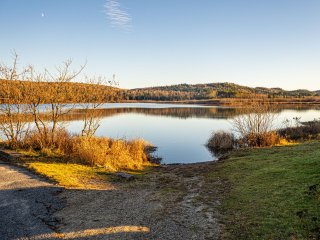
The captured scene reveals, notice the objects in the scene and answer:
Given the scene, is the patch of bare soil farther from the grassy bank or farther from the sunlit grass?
the grassy bank

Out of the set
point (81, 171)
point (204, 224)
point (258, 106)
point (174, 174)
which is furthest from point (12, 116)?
point (258, 106)

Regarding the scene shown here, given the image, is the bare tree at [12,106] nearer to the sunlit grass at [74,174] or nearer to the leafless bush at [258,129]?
the sunlit grass at [74,174]

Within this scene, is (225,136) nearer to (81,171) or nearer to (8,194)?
(81,171)

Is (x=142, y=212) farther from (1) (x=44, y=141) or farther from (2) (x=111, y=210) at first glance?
(1) (x=44, y=141)

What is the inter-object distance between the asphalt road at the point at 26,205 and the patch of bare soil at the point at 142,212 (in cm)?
41

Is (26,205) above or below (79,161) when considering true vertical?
below

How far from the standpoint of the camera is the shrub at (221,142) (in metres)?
27.1

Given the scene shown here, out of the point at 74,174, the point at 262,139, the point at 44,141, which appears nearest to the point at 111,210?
the point at 74,174

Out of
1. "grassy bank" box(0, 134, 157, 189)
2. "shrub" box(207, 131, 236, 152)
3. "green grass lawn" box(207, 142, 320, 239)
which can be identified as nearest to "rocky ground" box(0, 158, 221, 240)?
"green grass lawn" box(207, 142, 320, 239)

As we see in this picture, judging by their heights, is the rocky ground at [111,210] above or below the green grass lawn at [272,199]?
below

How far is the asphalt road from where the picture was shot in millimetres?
7492

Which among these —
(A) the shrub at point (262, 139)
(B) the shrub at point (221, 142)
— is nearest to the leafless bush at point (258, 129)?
(A) the shrub at point (262, 139)

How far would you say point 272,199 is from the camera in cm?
931

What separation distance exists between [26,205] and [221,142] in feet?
68.3
